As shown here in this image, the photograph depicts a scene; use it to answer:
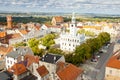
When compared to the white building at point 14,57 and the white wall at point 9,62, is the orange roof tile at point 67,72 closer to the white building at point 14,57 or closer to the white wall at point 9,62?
the white building at point 14,57

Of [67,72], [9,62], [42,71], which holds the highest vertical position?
[42,71]

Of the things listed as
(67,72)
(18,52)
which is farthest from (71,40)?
(67,72)

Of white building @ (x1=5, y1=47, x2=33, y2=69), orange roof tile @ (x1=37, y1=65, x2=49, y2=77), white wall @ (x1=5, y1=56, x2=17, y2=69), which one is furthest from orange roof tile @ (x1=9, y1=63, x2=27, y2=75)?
white wall @ (x1=5, y1=56, x2=17, y2=69)

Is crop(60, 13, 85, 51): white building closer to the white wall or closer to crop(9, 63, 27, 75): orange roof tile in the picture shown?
the white wall

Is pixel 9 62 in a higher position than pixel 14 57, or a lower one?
lower

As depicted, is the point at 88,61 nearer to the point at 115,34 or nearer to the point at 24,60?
the point at 24,60

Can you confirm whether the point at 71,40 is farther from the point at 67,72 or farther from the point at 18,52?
the point at 67,72

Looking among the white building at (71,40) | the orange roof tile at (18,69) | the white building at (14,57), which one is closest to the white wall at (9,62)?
the white building at (14,57)

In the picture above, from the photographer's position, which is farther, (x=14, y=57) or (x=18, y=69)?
(x=14, y=57)

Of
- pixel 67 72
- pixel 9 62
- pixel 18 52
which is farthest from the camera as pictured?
pixel 18 52
